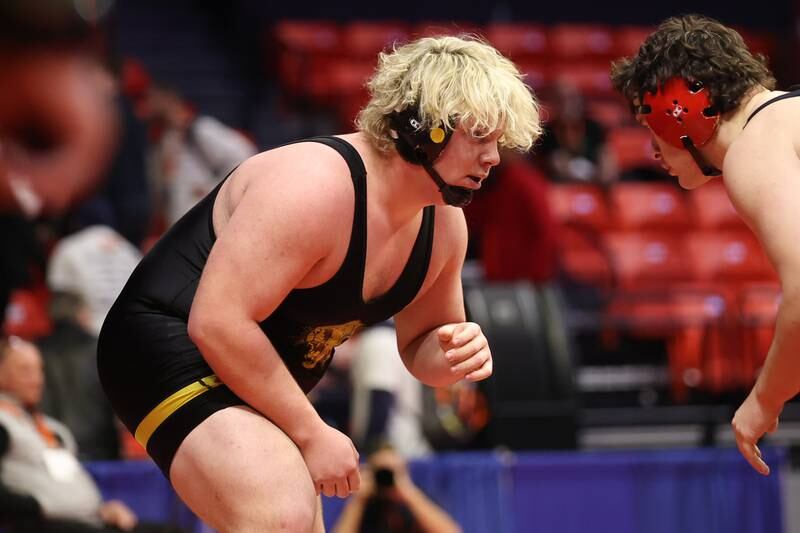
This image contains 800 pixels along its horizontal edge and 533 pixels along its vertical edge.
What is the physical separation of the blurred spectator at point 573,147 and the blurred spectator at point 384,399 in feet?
10.4

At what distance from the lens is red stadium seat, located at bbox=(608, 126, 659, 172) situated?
9992 millimetres

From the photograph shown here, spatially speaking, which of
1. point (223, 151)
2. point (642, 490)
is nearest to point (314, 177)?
point (642, 490)

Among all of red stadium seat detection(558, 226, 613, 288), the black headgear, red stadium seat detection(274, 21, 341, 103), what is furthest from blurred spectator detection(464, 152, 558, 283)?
the black headgear

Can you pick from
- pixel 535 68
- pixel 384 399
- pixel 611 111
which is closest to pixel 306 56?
pixel 535 68

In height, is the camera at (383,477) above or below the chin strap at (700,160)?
below

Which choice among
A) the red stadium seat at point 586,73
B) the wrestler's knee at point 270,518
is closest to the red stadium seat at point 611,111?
the red stadium seat at point 586,73

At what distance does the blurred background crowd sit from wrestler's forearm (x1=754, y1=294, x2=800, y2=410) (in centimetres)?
290

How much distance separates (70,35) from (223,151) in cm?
161

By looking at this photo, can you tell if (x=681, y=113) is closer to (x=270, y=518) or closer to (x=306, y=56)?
(x=270, y=518)

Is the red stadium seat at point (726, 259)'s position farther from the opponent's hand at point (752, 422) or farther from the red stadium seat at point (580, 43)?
the opponent's hand at point (752, 422)

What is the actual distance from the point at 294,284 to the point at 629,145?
7.87m

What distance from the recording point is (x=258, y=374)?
2705mm

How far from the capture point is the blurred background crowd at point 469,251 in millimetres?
6320

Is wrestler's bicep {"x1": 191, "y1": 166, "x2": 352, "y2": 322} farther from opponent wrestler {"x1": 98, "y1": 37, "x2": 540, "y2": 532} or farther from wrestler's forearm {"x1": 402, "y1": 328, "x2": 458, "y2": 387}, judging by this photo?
wrestler's forearm {"x1": 402, "y1": 328, "x2": 458, "y2": 387}
